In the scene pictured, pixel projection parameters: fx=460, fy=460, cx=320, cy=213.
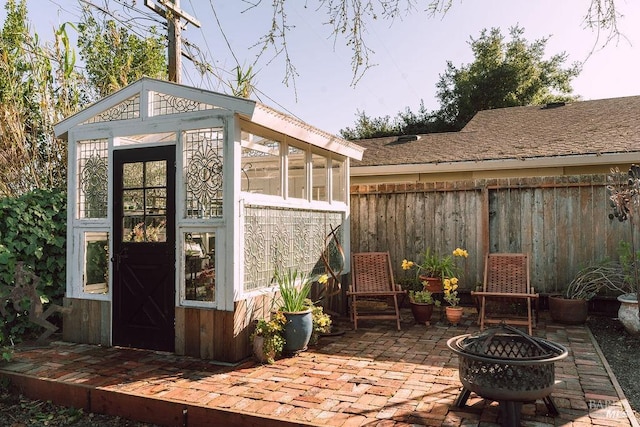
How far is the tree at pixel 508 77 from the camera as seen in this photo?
1877 cm

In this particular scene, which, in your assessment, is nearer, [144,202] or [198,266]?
[198,266]

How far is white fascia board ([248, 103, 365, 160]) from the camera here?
4.49m

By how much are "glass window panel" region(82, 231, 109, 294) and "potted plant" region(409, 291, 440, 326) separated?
3.76 metres

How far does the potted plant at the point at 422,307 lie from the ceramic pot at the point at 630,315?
6.84 ft

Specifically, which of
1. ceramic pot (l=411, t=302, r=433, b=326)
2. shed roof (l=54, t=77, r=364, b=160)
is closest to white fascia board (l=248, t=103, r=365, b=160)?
shed roof (l=54, t=77, r=364, b=160)

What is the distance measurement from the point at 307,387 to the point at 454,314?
2875 mm

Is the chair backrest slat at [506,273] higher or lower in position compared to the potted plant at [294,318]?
higher

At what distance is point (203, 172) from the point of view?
454cm

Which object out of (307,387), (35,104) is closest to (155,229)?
(307,387)

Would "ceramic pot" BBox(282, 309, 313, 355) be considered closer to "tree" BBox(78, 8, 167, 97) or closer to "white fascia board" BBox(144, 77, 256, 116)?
"white fascia board" BBox(144, 77, 256, 116)

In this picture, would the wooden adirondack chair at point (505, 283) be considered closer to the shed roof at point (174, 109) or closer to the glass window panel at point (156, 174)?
the shed roof at point (174, 109)

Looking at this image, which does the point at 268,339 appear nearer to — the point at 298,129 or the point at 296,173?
the point at 296,173

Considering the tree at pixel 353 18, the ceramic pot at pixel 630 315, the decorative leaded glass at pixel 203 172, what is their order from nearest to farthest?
the tree at pixel 353 18 < the decorative leaded glass at pixel 203 172 < the ceramic pot at pixel 630 315

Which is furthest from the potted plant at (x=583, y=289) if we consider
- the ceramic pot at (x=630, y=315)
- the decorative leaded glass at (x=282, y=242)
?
the decorative leaded glass at (x=282, y=242)
